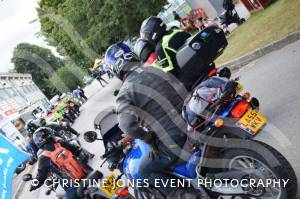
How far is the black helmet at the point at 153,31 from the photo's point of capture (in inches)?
298

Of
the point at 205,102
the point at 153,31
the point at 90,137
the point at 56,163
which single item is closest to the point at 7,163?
the point at 56,163

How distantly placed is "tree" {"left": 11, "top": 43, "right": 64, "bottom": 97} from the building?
7.69 metres

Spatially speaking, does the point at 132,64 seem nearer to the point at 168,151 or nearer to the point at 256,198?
the point at 168,151

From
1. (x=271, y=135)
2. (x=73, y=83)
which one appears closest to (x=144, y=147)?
(x=271, y=135)

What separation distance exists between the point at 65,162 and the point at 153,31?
10.1ft

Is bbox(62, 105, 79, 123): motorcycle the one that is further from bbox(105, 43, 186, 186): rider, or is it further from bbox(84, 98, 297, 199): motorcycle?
bbox(84, 98, 297, 199): motorcycle

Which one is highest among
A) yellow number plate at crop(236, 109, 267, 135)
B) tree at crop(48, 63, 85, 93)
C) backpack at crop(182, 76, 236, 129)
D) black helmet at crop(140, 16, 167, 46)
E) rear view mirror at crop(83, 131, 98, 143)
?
black helmet at crop(140, 16, 167, 46)

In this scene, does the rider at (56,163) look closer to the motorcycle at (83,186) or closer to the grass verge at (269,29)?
the motorcycle at (83,186)

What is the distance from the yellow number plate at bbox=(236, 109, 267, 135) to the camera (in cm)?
373

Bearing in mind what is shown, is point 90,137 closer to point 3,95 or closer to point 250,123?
point 250,123

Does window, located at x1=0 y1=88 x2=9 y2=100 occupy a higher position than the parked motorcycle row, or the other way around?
window, located at x1=0 y1=88 x2=9 y2=100

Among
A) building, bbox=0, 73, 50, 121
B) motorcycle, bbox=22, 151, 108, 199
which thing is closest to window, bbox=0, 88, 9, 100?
building, bbox=0, 73, 50, 121

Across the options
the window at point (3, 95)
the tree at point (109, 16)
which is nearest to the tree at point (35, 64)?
the window at point (3, 95)

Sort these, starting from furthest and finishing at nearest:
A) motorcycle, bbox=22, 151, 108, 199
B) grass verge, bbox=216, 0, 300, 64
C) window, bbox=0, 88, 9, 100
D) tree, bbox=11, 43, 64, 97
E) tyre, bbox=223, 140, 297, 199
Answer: tree, bbox=11, 43, 64, 97 < window, bbox=0, 88, 9, 100 < grass verge, bbox=216, 0, 300, 64 < motorcycle, bbox=22, 151, 108, 199 < tyre, bbox=223, 140, 297, 199
